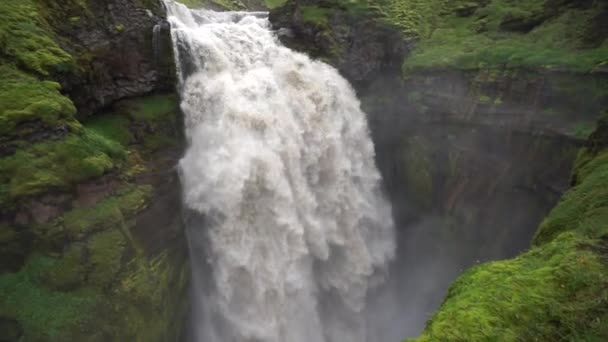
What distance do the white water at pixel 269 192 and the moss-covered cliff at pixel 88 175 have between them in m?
0.96

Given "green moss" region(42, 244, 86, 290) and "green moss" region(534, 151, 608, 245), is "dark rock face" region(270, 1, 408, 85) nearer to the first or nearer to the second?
"green moss" region(534, 151, 608, 245)

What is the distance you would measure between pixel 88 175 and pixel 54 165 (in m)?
0.78

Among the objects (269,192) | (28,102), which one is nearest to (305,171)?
(269,192)

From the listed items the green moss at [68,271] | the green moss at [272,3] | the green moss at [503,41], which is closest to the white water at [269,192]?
the green moss at [68,271]

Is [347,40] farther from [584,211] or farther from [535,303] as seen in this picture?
[535,303]

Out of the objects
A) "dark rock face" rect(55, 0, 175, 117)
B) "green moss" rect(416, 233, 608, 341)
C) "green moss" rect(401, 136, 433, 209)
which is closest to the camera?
"green moss" rect(416, 233, 608, 341)

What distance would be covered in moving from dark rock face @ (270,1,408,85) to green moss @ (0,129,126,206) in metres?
12.2

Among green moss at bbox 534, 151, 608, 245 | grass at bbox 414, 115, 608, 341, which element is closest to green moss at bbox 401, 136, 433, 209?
green moss at bbox 534, 151, 608, 245

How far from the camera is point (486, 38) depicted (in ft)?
63.0

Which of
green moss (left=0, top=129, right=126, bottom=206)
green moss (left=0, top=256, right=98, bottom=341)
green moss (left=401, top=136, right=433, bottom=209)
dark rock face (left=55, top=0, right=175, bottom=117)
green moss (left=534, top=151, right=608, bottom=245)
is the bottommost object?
green moss (left=401, top=136, right=433, bottom=209)

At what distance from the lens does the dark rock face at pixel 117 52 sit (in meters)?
11.2

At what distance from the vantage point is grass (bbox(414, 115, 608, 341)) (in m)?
4.37

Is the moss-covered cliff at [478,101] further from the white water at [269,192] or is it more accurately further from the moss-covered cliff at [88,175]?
the moss-covered cliff at [88,175]

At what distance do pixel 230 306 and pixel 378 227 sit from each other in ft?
28.7
